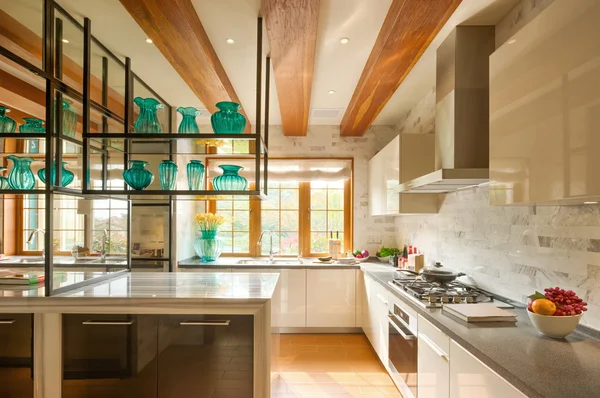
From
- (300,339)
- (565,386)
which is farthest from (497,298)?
(300,339)

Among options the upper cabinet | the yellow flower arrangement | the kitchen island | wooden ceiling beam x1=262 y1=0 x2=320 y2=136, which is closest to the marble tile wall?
the upper cabinet

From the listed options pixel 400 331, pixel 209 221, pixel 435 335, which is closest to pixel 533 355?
pixel 435 335

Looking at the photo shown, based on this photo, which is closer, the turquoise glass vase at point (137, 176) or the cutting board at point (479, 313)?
the cutting board at point (479, 313)

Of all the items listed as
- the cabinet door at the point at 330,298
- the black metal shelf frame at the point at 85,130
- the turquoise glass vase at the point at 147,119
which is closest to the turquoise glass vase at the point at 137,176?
the black metal shelf frame at the point at 85,130

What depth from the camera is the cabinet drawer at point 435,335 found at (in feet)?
5.68

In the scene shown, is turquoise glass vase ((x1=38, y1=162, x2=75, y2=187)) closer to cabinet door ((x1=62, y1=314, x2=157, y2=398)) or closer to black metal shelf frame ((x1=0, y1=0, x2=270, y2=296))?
black metal shelf frame ((x1=0, y1=0, x2=270, y2=296))

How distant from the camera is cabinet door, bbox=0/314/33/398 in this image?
6.33 feet

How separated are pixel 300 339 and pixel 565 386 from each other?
3.11 meters

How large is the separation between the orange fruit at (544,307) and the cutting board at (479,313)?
9.6 inches

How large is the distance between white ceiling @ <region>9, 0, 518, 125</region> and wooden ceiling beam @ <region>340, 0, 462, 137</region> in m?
0.10

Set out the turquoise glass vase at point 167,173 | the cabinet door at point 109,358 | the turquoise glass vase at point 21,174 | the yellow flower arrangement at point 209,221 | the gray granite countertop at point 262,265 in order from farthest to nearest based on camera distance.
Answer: the yellow flower arrangement at point 209,221 < the gray granite countertop at point 262,265 < the turquoise glass vase at point 167,173 < the turquoise glass vase at point 21,174 < the cabinet door at point 109,358

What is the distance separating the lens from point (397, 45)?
7.20 ft

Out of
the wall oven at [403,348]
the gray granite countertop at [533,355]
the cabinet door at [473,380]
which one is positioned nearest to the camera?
the gray granite countertop at [533,355]

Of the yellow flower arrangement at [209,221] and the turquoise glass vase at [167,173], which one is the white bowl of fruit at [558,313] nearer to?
the turquoise glass vase at [167,173]
